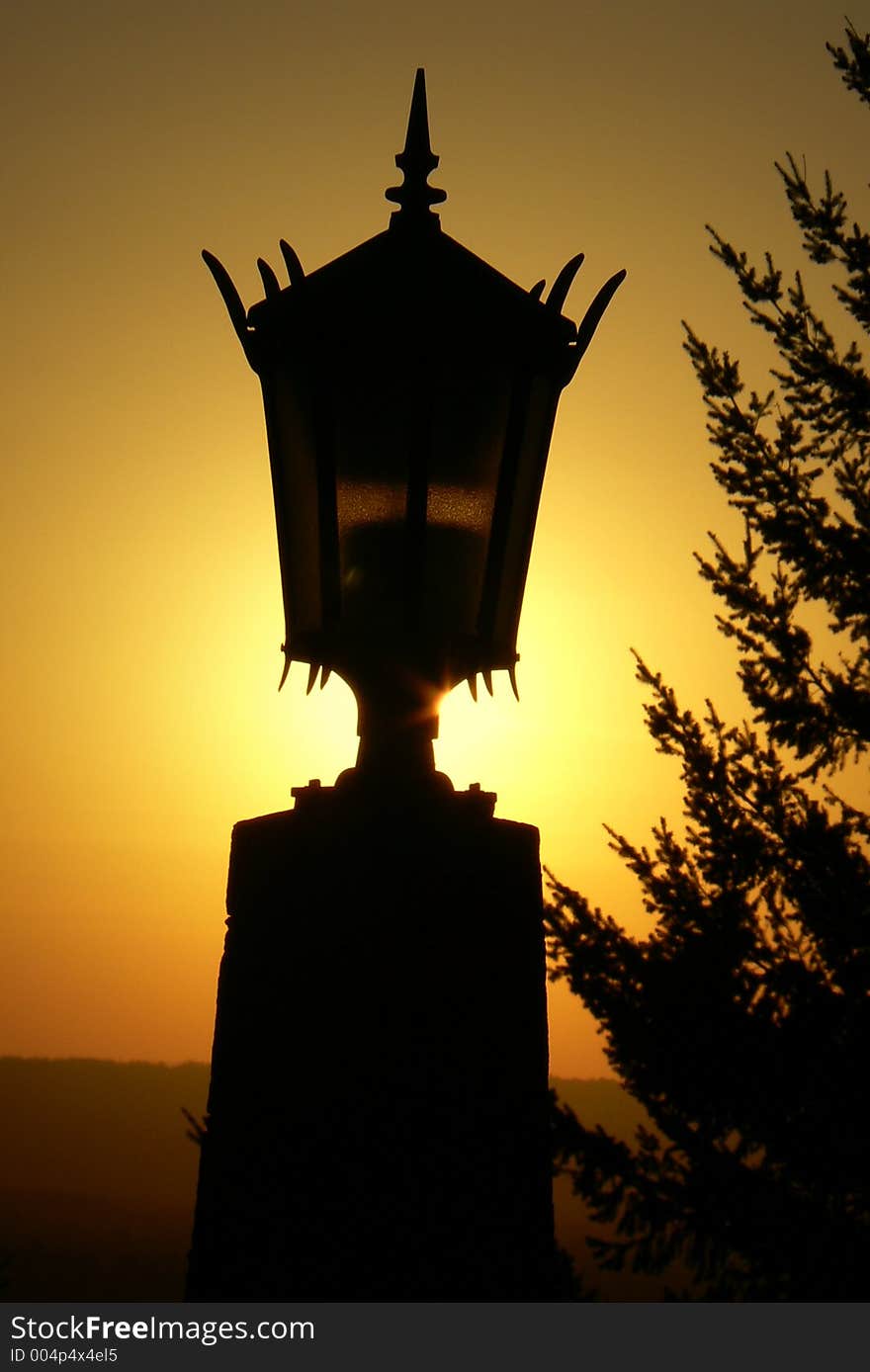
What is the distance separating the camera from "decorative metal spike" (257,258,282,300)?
2873mm

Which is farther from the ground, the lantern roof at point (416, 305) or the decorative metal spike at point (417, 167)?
the decorative metal spike at point (417, 167)

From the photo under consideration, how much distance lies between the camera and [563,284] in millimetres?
2887

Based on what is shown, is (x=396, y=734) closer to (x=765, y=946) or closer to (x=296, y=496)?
(x=296, y=496)

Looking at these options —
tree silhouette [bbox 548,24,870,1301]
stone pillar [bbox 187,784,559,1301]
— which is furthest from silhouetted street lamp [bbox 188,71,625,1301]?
tree silhouette [bbox 548,24,870,1301]

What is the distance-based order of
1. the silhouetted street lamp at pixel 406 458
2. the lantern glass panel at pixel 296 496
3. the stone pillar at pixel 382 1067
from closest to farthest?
the stone pillar at pixel 382 1067 → the silhouetted street lamp at pixel 406 458 → the lantern glass panel at pixel 296 496

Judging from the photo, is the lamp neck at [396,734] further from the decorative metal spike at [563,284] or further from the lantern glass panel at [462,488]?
the decorative metal spike at [563,284]

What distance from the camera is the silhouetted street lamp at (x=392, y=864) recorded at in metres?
2.50

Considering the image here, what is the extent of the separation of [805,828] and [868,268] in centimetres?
313

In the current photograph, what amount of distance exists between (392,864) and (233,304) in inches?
52.4

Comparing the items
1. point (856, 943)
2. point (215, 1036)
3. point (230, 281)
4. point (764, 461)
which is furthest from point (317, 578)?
point (764, 461)

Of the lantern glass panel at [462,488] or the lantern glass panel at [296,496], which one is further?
the lantern glass panel at [296,496]

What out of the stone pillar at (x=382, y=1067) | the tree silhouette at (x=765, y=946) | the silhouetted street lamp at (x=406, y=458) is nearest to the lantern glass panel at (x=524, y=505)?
the silhouetted street lamp at (x=406, y=458)

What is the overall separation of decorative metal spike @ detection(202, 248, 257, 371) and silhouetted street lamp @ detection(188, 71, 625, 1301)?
1 cm

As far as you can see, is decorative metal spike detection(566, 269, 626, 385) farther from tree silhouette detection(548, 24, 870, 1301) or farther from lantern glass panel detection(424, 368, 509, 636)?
tree silhouette detection(548, 24, 870, 1301)
